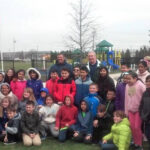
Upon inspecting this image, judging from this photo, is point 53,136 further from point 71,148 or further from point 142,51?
point 142,51

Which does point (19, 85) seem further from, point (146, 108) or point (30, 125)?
point (146, 108)

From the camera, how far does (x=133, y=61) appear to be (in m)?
26.9

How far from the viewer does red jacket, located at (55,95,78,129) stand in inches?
227

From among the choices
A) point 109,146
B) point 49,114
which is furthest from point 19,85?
point 109,146

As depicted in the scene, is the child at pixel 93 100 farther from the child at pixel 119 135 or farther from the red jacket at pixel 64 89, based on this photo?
the child at pixel 119 135

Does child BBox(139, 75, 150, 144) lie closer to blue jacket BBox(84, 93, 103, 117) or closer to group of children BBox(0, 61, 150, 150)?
group of children BBox(0, 61, 150, 150)

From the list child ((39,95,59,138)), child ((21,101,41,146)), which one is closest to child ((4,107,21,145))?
child ((21,101,41,146))

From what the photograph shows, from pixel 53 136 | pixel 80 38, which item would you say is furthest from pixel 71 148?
pixel 80 38

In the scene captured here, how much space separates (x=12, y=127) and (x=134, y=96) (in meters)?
2.62

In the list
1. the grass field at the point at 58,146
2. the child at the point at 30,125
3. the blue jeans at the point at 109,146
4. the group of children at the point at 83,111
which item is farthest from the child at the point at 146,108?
the child at the point at 30,125

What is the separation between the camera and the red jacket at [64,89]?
6.08m

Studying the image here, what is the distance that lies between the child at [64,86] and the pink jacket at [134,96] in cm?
145

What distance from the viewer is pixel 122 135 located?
4.72 meters

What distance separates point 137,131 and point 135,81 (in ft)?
3.18
